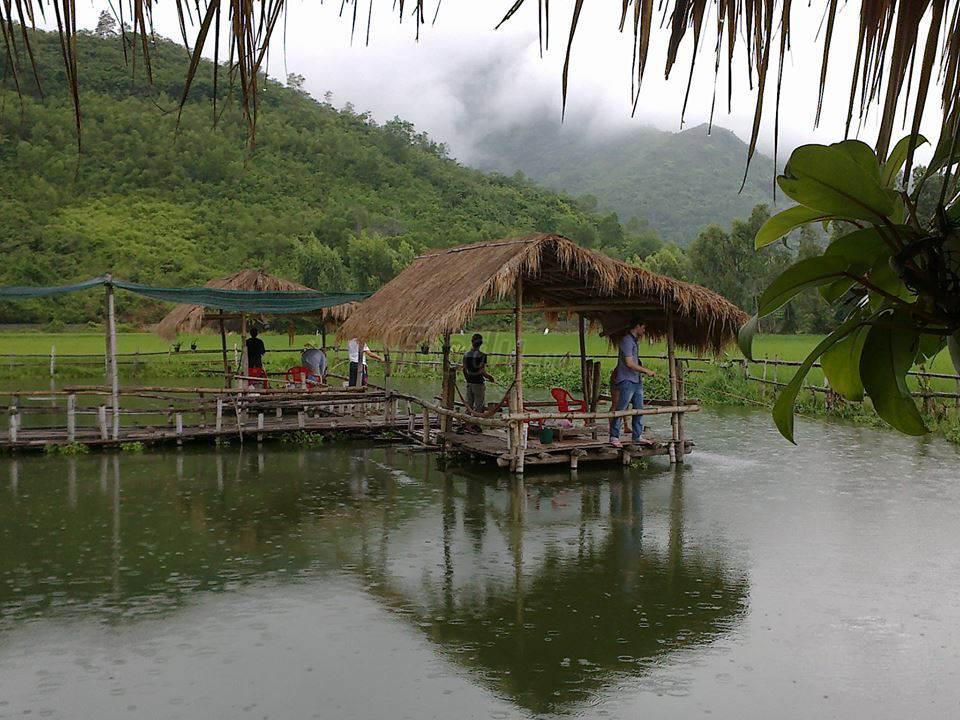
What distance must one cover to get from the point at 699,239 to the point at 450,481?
27.2 metres

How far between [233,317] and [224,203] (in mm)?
28341

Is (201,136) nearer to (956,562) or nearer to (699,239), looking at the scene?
(699,239)

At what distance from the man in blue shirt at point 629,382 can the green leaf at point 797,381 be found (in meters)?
7.70

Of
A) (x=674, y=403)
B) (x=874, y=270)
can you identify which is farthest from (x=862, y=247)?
(x=674, y=403)

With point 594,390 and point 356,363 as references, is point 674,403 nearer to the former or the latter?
point 594,390

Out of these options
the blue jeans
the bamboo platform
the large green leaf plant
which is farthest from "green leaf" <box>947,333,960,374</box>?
the blue jeans

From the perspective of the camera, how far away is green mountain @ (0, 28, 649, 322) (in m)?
34.2

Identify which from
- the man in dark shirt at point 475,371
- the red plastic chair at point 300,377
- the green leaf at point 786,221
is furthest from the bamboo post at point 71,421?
the green leaf at point 786,221

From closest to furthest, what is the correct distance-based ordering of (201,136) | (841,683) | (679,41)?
(679,41)
(841,683)
(201,136)

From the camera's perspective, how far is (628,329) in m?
9.08

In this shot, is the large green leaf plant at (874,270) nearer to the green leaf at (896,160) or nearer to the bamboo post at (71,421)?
the green leaf at (896,160)

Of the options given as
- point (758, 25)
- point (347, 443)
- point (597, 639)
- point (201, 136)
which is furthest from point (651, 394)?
point (201, 136)

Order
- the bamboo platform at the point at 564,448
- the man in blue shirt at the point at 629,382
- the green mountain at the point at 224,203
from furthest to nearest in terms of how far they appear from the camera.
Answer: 1. the green mountain at the point at 224,203
2. the man in blue shirt at the point at 629,382
3. the bamboo platform at the point at 564,448

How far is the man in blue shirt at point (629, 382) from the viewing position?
8852 mm
